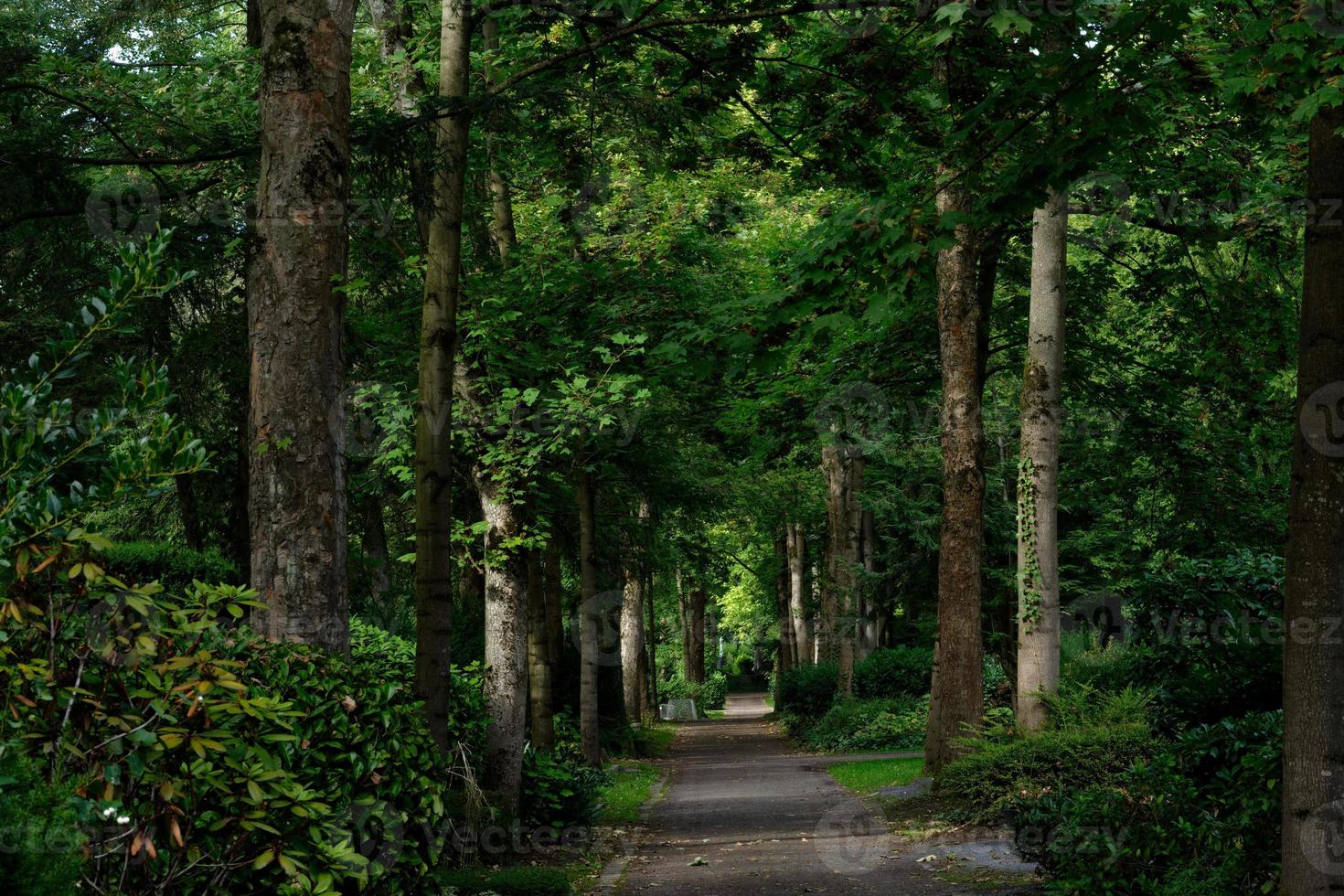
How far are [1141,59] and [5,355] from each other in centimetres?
1394

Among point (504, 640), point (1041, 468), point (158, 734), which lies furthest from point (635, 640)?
point (158, 734)

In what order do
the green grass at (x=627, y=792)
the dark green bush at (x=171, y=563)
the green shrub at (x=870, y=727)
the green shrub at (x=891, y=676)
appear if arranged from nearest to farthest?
the dark green bush at (x=171, y=563), the green grass at (x=627, y=792), the green shrub at (x=870, y=727), the green shrub at (x=891, y=676)

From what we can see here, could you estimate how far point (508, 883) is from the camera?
30.2ft

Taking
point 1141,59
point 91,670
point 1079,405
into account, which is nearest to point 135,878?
point 91,670

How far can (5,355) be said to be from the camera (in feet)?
52.8

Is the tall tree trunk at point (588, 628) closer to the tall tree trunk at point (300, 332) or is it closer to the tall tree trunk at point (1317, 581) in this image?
the tall tree trunk at point (300, 332)

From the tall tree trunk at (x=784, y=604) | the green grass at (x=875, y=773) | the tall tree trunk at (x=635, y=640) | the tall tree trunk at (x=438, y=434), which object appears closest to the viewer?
the tall tree trunk at (x=438, y=434)

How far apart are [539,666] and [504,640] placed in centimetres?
553

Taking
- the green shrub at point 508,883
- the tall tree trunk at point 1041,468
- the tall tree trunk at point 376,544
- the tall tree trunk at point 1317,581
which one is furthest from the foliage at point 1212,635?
the tall tree trunk at point 376,544

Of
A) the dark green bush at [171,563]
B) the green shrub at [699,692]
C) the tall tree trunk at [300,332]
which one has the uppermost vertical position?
the tall tree trunk at [300,332]

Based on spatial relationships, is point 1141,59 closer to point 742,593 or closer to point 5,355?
point 5,355

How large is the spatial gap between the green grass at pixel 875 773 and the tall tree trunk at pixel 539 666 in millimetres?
4549

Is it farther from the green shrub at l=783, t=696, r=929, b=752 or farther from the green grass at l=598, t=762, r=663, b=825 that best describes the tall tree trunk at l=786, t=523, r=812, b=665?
the green grass at l=598, t=762, r=663, b=825

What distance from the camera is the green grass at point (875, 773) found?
1819 centimetres
